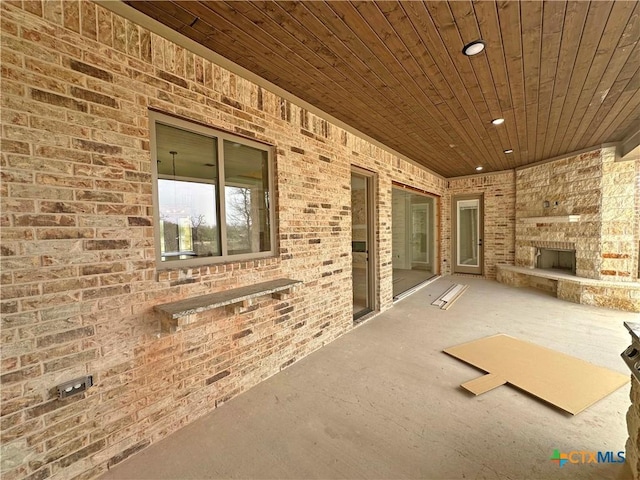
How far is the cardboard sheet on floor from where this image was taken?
2.23 meters

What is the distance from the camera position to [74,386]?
1521 millimetres

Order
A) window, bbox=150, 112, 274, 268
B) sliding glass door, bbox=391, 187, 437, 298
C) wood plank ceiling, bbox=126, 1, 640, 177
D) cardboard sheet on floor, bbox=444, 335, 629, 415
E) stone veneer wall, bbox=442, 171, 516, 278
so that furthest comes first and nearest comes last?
sliding glass door, bbox=391, 187, 437, 298
stone veneer wall, bbox=442, 171, 516, 278
cardboard sheet on floor, bbox=444, 335, 629, 415
window, bbox=150, 112, 274, 268
wood plank ceiling, bbox=126, 1, 640, 177

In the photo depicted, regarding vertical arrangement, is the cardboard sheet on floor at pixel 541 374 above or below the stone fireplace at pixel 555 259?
below

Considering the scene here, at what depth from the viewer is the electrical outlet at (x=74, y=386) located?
1474mm

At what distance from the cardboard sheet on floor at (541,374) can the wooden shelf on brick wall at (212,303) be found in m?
1.99

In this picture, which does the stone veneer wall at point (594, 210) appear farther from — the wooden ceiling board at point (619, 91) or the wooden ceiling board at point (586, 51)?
the wooden ceiling board at point (586, 51)

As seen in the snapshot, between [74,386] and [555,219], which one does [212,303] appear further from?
[555,219]

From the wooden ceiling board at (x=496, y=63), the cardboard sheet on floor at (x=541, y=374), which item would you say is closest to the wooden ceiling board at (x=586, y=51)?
the wooden ceiling board at (x=496, y=63)

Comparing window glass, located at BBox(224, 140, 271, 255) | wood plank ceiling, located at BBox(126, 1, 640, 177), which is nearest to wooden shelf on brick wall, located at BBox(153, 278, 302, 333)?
window glass, located at BBox(224, 140, 271, 255)

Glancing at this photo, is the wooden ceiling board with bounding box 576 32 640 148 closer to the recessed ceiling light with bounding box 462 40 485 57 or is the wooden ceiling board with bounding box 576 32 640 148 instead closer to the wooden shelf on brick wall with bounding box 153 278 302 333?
the recessed ceiling light with bounding box 462 40 485 57

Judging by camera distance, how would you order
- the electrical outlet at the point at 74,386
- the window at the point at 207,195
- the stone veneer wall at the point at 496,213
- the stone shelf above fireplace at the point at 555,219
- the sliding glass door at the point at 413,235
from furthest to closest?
the sliding glass door at the point at 413,235
the stone veneer wall at the point at 496,213
the stone shelf above fireplace at the point at 555,219
the window at the point at 207,195
the electrical outlet at the point at 74,386

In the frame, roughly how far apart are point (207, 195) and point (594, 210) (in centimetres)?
697

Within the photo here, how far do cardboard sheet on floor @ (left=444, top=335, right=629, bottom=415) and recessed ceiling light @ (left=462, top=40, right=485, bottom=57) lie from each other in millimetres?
2906

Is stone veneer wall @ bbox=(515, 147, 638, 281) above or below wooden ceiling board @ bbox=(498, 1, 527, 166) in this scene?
below
